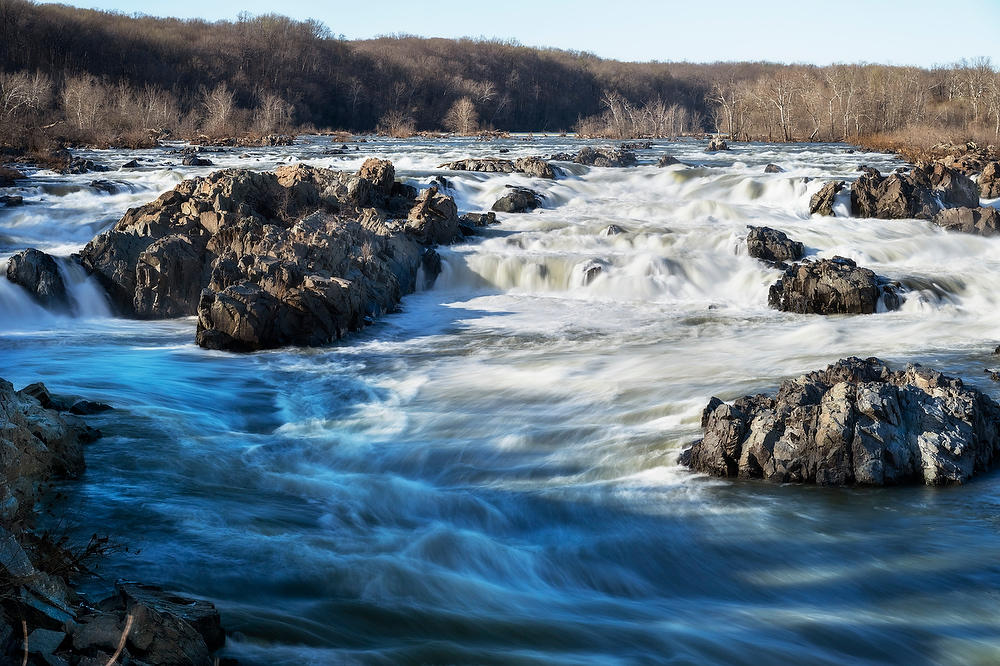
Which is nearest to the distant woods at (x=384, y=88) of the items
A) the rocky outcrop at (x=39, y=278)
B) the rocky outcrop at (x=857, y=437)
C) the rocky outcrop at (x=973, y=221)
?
the rocky outcrop at (x=39, y=278)

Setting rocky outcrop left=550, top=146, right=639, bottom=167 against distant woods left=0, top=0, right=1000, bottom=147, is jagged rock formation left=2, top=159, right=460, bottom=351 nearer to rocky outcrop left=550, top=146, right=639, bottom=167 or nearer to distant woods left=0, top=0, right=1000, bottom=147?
rocky outcrop left=550, top=146, right=639, bottom=167

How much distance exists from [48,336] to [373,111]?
68.1 metres

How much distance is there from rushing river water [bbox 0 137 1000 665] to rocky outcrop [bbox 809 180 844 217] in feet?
16.0

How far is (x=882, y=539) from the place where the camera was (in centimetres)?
641

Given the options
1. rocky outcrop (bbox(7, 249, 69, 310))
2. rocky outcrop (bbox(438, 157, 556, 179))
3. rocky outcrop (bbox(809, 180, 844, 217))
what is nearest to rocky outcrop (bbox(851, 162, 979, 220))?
rocky outcrop (bbox(809, 180, 844, 217))

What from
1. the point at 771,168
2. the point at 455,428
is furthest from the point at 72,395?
the point at 771,168

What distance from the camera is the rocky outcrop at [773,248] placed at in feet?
60.7

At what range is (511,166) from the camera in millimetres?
28750

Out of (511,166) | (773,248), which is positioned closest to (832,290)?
(773,248)

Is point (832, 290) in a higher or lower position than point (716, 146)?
lower

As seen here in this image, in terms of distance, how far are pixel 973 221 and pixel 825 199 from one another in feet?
11.7

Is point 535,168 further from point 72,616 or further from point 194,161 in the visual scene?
point 72,616

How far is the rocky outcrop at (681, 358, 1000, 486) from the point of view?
7426 millimetres

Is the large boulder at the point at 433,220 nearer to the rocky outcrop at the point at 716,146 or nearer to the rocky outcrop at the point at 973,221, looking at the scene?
the rocky outcrop at the point at 973,221
